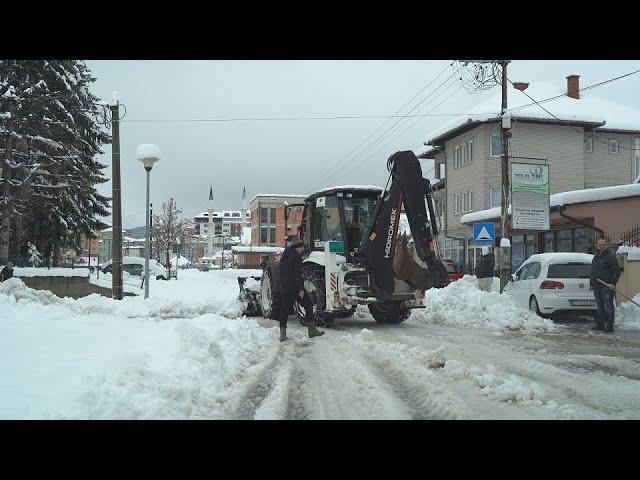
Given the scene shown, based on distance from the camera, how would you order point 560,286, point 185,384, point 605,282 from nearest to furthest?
point 185,384 → point 605,282 → point 560,286

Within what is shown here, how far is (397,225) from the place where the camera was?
11.6 m

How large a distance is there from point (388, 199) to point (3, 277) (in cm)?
1390

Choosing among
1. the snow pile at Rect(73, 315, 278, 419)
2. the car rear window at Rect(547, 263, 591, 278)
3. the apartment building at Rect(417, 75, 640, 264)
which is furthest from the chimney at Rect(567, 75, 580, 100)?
the snow pile at Rect(73, 315, 278, 419)

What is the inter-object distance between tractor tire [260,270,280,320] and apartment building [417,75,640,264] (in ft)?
76.1

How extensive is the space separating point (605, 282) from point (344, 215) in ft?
18.1

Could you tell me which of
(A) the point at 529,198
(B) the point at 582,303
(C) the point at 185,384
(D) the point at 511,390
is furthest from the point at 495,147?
(C) the point at 185,384

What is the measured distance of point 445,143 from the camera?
134 ft

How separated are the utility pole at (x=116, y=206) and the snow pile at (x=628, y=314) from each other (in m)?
13.2

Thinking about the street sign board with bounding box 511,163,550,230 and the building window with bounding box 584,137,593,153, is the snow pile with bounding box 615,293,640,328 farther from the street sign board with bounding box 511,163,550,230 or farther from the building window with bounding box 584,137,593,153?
the building window with bounding box 584,137,593,153

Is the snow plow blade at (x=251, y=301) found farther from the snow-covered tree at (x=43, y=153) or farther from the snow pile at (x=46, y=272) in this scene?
the snow-covered tree at (x=43, y=153)

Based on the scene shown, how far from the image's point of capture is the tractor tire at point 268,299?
13.9 m

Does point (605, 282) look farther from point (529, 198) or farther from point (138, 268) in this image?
point (138, 268)
